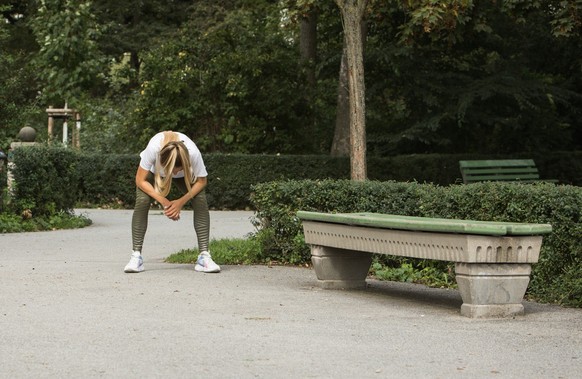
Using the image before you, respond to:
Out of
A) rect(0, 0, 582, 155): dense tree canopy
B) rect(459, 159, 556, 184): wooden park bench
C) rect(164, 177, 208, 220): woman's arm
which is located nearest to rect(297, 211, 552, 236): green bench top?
rect(164, 177, 208, 220): woman's arm

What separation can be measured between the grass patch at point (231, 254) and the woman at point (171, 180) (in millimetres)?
948

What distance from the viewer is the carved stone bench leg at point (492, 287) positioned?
8945mm

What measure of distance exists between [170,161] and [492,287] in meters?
3.70

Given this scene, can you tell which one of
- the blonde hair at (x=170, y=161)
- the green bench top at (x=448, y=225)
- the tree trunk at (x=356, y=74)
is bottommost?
the green bench top at (x=448, y=225)

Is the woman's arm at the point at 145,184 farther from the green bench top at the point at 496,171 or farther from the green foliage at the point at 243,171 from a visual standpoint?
the green foliage at the point at 243,171

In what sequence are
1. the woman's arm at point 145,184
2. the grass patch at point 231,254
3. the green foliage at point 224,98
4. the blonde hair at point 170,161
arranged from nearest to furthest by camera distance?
the blonde hair at point 170,161
the woman's arm at point 145,184
the grass patch at point 231,254
the green foliage at point 224,98

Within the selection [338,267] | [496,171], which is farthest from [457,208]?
[496,171]

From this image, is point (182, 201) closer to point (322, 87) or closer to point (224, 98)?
point (224, 98)

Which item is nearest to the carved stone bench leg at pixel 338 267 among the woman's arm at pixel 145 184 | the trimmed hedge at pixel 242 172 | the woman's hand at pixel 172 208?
the woman's hand at pixel 172 208

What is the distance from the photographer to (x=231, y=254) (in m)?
13.1

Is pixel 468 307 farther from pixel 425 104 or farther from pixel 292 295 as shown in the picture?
pixel 425 104

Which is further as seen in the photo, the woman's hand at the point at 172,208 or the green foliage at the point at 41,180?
the green foliage at the point at 41,180

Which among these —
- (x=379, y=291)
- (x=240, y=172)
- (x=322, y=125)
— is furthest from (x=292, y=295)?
(x=322, y=125)

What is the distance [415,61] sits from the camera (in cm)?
2589
